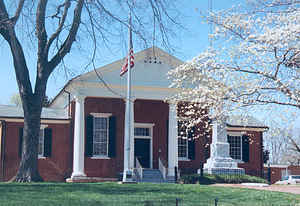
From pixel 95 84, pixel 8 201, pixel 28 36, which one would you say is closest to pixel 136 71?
pixel 95 84

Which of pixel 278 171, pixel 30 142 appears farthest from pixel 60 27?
pixel 278 171

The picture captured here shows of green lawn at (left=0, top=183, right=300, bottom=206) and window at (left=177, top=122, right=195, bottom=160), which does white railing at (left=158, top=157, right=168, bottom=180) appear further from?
green lawn at (left=0, top=183, right=300, bottom=206)

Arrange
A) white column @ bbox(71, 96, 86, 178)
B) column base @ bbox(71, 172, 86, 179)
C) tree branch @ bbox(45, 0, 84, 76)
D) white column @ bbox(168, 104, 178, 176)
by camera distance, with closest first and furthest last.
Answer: tree branch @ bbox(45, 0, 84, 76), column base @ bbox(71, 172, 86, 179), white column @ bbox(71, 96, 86, 178), white column @ bbox(168, 104, 178, 176)

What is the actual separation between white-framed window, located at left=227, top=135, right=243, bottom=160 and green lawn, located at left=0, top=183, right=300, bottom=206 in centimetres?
1591

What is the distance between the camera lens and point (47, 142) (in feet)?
101

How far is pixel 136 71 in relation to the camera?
2925cm

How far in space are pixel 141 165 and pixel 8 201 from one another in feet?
61.8

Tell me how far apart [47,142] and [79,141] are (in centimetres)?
379

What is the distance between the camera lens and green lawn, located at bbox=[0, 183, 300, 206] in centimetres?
1339

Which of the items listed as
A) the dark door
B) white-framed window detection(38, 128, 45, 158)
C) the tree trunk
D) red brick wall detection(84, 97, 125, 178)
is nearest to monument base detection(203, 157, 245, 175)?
the dark door

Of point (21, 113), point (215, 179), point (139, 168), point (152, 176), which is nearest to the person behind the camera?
point (215, 179)

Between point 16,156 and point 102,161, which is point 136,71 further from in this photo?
point 16,156

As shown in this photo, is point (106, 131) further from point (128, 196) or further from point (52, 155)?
point (128, 196)

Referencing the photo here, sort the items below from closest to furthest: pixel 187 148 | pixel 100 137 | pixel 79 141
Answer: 1. pixel 79 141
2. pixel 100 137
3. pixel 187 148
